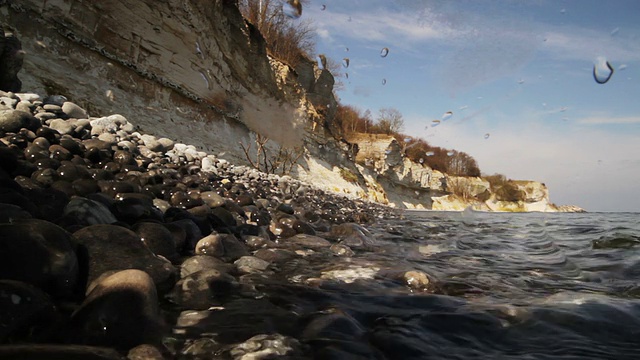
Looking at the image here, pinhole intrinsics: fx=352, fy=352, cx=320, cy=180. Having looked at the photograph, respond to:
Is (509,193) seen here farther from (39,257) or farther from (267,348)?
(39,257)

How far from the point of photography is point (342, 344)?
161 cm

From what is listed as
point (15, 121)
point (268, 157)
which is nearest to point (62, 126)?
point (15, 121)

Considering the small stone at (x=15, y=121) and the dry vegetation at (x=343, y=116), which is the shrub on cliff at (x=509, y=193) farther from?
the small stone at (x=15, y=121)

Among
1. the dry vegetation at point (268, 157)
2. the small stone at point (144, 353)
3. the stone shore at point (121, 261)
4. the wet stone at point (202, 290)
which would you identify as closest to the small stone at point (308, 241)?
the stone shore at point (121, 261)

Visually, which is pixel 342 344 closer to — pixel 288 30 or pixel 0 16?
pixel 0 16

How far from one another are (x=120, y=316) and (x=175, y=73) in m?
12.3

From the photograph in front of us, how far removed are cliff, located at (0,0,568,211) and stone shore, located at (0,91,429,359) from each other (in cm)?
410

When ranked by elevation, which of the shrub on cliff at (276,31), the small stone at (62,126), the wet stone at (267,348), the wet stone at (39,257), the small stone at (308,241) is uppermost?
the shrub on cliff at (276,31)

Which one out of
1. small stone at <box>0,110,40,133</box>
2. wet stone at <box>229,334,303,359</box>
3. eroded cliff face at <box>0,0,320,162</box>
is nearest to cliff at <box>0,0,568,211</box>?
eroded cliff face at <box>0,0,320,162</box>

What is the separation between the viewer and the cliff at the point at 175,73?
26.6 ft

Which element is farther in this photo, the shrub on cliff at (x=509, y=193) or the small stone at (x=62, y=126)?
the shrub on cliff at (x=509, y=193)

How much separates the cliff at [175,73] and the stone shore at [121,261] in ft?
13.5

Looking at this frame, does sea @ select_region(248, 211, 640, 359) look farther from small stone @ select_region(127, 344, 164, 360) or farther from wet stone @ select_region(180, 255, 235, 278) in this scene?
small stone @ select_region(127, 344, 164, 360)

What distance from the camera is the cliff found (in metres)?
8.11
